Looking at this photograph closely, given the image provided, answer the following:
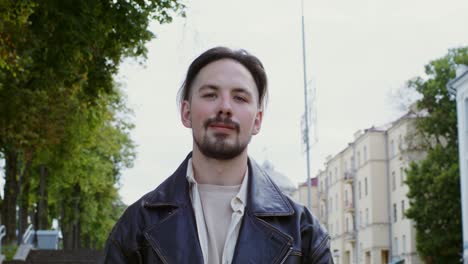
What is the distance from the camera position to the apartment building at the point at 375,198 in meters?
72.5

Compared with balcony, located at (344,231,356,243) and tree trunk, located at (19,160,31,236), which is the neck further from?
balcony, located at (344,231,356,243)

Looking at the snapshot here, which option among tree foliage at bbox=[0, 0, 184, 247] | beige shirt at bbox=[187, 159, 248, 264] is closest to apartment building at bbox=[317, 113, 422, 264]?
tree foliage at bbox=[0, 0, 184, 247]

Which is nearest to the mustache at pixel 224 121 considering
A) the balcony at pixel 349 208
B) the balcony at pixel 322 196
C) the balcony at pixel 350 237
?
the balcony at pixel 349 208

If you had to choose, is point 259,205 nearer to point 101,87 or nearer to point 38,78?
point 38,78

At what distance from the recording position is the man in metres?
3.36

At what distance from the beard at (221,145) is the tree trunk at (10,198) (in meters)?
30.6

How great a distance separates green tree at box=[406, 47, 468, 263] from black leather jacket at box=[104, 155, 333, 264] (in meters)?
50.3

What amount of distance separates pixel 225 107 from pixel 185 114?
11.1 inches

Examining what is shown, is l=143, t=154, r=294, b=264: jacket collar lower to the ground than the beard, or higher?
lower

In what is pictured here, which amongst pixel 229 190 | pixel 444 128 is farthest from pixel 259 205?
pixel 444 128

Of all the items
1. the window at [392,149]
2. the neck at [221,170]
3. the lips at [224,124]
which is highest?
the window at [392,149]

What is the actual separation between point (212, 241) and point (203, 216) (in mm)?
111

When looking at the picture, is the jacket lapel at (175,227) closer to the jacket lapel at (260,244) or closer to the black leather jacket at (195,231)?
the black leather jacket at (195,231)

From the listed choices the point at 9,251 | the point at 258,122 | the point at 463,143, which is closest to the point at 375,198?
the point at 463,143
